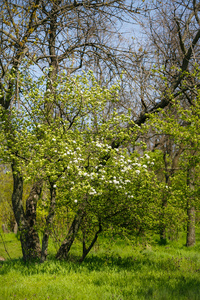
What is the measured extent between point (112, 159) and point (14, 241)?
11.0 m

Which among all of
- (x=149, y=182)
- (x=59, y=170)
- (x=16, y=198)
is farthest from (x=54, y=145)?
(x=16, y=198)

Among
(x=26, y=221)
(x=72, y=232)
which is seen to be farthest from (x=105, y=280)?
(x=26, y=221)

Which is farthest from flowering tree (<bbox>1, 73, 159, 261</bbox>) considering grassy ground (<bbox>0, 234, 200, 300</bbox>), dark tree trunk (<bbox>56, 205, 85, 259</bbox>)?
grassy ground (<bbox>0, 234, 200, 300</bbox>)

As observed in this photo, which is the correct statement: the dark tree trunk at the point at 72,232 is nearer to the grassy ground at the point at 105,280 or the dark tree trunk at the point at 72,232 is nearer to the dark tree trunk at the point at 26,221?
the grassy ground at the point at 105,280

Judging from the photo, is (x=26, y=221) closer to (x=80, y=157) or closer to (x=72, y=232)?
(x=72, y=232)

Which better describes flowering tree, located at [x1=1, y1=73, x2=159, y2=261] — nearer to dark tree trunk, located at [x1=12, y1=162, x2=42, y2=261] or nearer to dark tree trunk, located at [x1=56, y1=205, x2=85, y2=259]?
dark tree trunk, located at [x1=56, y1=205, x2=85, y2=259]

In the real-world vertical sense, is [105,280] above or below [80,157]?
below

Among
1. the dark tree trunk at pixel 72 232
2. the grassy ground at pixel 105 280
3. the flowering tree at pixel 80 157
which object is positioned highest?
the flowering tree at pixel 80 157

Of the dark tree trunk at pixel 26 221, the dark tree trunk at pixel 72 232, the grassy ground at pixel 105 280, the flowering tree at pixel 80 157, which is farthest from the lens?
the dark tree trunk at pixel 26 221

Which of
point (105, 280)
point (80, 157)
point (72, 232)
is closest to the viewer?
point (105, 280)

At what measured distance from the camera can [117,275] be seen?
5938 millimetres

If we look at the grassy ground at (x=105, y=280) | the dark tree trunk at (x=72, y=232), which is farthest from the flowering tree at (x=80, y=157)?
the grassy ground at (x=105, y=280)

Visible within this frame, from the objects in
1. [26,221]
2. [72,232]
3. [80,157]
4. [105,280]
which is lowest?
[105,280]

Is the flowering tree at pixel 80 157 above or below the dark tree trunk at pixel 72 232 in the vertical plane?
above
